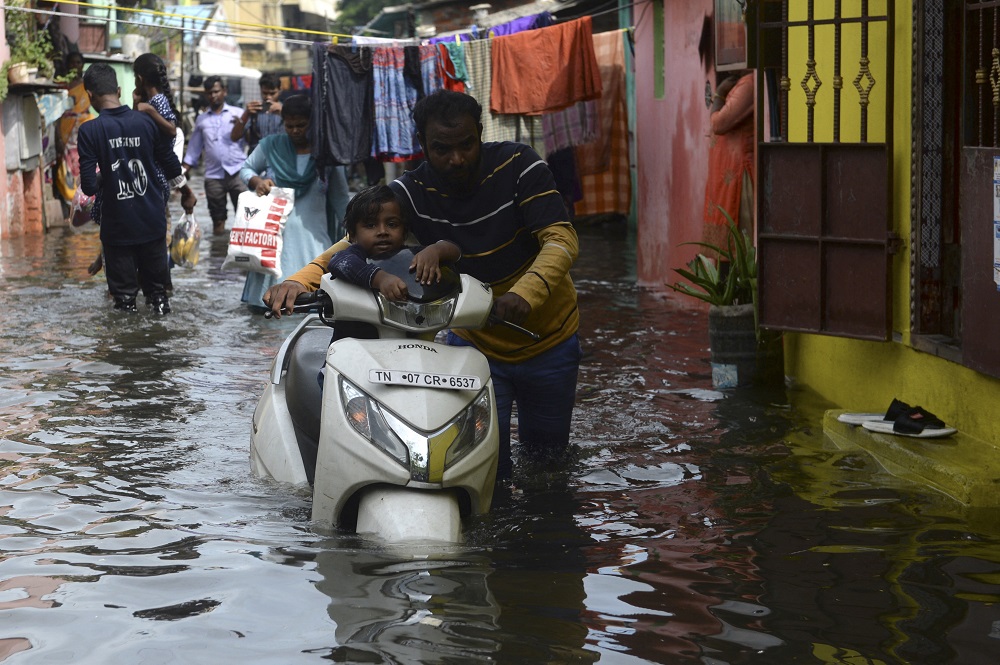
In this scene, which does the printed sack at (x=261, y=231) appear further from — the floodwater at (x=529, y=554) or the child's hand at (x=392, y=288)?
the child's hand at (x=392, y=288)

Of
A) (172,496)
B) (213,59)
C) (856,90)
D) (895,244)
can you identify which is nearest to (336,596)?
(172,496)

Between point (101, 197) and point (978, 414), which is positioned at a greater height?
point (101, 197)

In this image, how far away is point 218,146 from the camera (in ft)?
55.1

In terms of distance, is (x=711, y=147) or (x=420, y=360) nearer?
(x=420, y=360)

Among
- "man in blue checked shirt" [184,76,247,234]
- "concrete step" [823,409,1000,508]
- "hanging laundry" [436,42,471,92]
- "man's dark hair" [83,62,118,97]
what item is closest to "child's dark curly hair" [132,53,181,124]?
"man's dark hair" [83,62,118,97]

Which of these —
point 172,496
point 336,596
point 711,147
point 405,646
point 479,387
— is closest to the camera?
point 405,646

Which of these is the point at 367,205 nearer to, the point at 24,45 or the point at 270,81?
the point at 270,81

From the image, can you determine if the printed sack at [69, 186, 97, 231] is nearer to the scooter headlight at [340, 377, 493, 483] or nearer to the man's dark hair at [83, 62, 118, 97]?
the man's dark hair at [83, 62, 118, 97]

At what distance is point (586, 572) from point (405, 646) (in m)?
0.90

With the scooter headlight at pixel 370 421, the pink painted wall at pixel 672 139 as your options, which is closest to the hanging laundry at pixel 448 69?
the pink painted wall at pixel 672 139

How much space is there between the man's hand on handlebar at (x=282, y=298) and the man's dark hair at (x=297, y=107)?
573 cm

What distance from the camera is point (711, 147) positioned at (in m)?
10.0

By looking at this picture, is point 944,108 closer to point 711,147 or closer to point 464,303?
point 464,303

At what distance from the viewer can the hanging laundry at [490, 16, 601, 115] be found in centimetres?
1377
